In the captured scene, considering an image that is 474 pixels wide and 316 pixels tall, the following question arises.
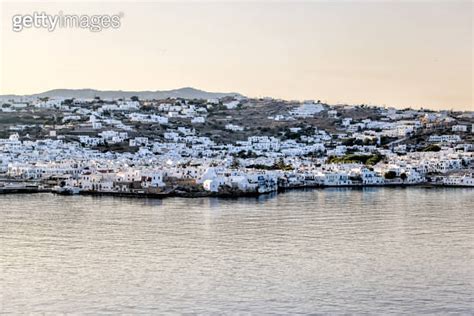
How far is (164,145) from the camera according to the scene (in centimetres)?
2588

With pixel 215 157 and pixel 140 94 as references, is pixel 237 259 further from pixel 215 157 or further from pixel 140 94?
pixel 140 94

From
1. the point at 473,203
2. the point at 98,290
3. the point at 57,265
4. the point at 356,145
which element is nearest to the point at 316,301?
the point at 98,290

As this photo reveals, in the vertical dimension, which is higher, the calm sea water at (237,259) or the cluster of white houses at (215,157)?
the cluster of white houses at (215,157)

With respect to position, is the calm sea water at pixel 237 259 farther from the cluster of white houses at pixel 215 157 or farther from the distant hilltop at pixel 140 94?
the distant hilltop at pixel 140 94

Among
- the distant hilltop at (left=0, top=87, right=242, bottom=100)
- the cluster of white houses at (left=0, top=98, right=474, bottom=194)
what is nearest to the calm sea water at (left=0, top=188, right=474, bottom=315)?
the cluster of white houses at (left=0, top=98, right=474, bottom=194)

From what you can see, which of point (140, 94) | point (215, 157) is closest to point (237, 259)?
point (215, 157)

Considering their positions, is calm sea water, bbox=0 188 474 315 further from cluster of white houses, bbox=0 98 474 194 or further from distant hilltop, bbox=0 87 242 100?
distant hilltop, bbox=0 87 242 100

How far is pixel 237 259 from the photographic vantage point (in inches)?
339

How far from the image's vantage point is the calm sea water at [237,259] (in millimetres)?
6934

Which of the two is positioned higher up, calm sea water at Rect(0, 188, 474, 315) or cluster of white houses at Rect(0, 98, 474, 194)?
cluster of white houses at Rect(0, 98, 474, 194)

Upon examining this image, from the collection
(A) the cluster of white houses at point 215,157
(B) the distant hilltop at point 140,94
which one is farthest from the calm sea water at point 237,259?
(B) the distant hilltop at point 140,94

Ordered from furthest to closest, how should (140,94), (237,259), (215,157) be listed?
(140,94) → (215,157) → (237,259)

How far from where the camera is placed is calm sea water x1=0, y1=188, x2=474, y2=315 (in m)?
6.93

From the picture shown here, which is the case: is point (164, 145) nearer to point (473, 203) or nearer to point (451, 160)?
point (451, 160)
